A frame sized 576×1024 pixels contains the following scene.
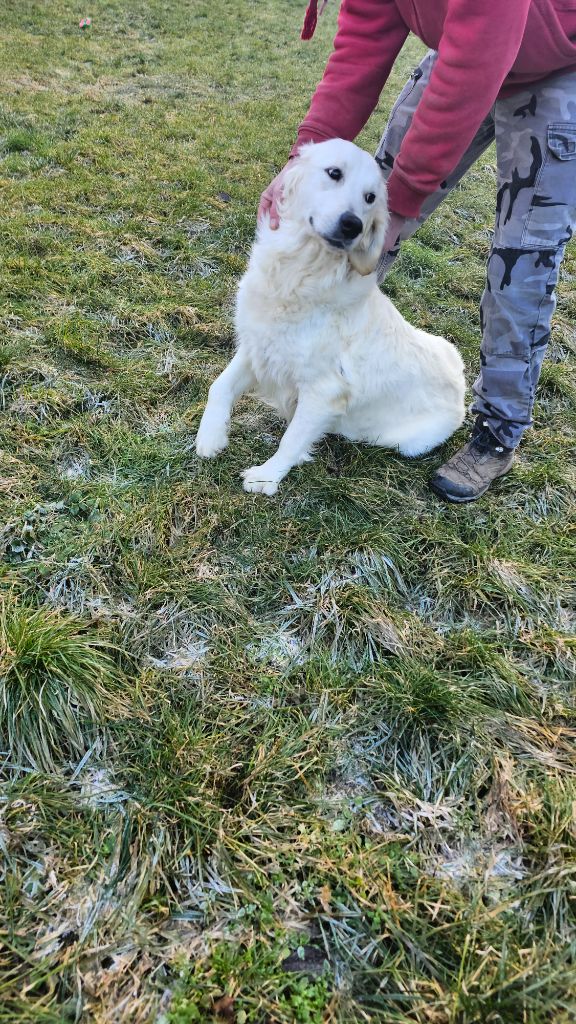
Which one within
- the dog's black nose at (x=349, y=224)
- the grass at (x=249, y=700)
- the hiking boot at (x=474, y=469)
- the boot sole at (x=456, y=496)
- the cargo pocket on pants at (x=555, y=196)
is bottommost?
the grass at (x=249, y=700)

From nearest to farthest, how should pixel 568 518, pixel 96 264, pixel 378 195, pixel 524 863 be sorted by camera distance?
pixel 524 863
pixel 378 195
pixel 568 518
pixel 96 264

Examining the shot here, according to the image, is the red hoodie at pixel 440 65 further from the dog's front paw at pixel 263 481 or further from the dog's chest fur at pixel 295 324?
the dog's front paw at pixel 263 481

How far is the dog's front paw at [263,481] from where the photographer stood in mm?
2584

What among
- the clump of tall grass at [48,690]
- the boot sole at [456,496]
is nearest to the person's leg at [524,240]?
the boot sole at [456,496]

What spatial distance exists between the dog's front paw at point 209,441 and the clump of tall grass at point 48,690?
3.73 feet

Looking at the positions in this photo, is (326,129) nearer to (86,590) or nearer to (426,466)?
(426,466)

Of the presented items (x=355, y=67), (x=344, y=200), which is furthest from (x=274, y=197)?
(x=355, y=67)

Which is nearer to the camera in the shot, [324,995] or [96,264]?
[324,995]

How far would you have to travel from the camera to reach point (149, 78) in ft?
23.0

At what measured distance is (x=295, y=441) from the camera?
2.62 metres

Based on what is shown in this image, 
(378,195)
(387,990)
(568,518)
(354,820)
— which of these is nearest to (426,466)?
(568,518)

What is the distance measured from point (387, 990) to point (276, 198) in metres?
2.79

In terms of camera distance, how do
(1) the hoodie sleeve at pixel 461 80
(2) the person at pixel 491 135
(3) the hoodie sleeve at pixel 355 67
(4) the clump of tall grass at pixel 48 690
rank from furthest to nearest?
(3) the hoodie sleeve at pixel 355 67
(2) the person at pixel 491 135
(1) the hoodie sleeve at pixel 461 80
(4) the clump of tall grass at pixel 48 690

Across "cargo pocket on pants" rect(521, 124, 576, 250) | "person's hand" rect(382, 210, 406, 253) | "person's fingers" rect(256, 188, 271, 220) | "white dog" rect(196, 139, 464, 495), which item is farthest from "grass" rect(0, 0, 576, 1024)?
"cargo pocket on pants" rect(521, 124, 576, 250)
